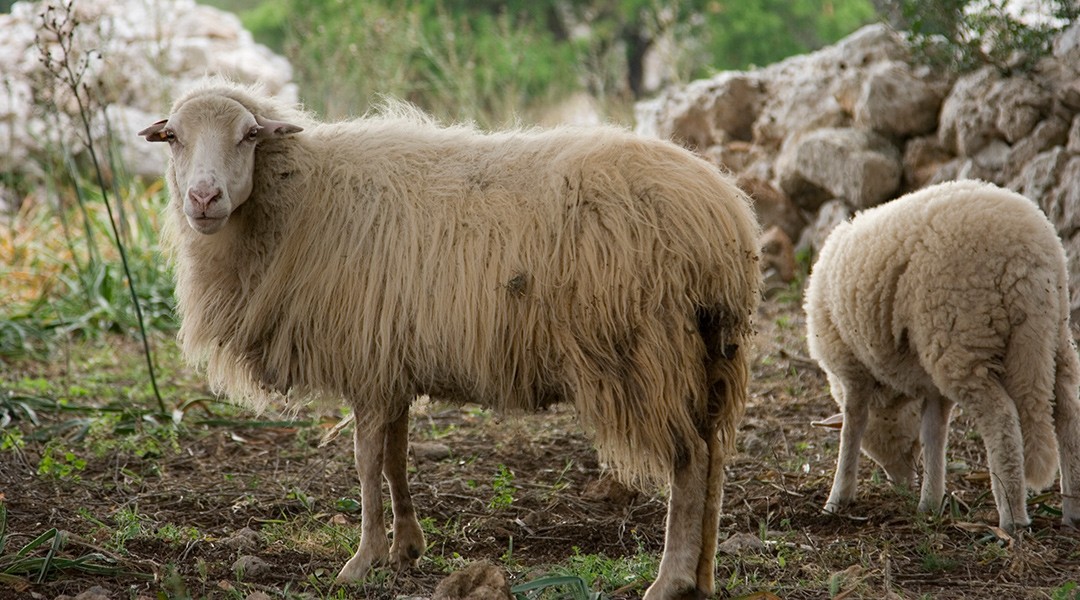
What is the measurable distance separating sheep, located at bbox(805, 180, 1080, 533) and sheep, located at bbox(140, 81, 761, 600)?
34.9 inches

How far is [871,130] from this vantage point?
7828mm

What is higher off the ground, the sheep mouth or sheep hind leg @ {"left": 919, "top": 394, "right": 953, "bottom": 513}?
the sheep mouth

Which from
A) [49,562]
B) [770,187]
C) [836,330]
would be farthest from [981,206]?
[770,187]

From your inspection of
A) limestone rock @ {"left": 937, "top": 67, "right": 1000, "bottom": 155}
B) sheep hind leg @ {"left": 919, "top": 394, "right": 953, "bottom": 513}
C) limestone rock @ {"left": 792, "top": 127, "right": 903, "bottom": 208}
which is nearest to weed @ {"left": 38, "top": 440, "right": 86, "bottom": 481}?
sheep hind leg @ {"left": 919, "top": 394, "right": 953, "bottom": 513}

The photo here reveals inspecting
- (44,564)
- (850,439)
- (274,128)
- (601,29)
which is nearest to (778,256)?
(850,439)

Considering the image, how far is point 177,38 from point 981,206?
14562mm

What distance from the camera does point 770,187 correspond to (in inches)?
332

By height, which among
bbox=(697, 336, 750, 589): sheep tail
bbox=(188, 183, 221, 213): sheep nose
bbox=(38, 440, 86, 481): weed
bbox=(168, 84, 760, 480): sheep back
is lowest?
bbox=(38, 440, 86, 481): weed

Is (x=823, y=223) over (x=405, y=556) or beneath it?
over

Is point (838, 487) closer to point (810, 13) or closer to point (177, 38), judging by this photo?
point (177, 38)

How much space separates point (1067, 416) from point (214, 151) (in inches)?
126

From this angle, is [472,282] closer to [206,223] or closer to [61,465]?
[206,223]

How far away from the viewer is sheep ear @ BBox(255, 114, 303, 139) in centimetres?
374

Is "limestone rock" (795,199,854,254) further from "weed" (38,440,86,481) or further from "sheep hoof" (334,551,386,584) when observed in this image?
"weed" (38,440,86,481)
